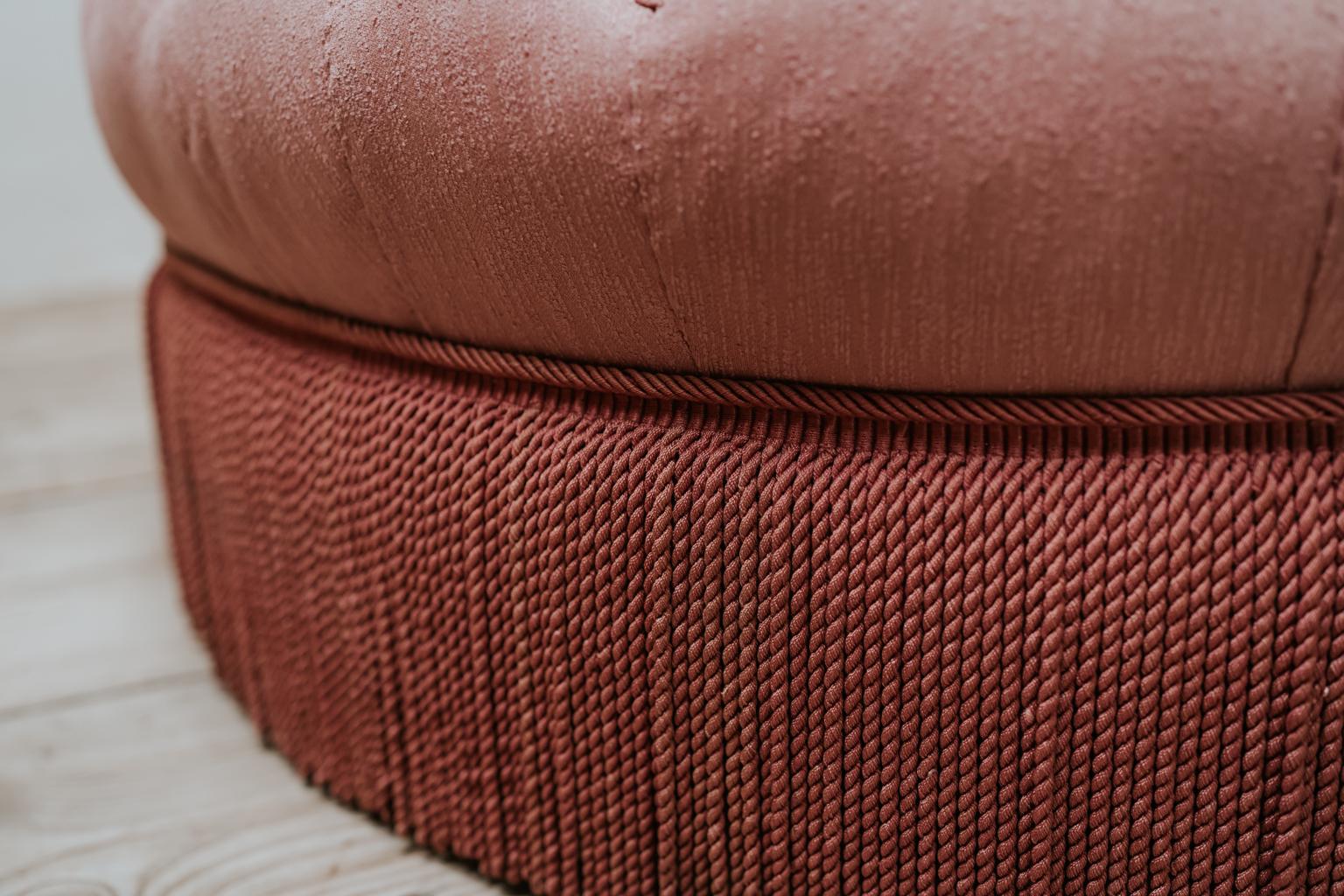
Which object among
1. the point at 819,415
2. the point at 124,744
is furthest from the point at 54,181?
the point at 819,415

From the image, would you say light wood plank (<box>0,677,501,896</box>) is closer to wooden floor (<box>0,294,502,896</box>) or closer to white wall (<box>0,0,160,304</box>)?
wooden floor (<box>0,294,502,896</box>)

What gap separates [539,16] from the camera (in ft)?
1.29

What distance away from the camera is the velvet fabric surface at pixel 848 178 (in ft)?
1.08

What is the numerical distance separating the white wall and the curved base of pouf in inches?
49.5

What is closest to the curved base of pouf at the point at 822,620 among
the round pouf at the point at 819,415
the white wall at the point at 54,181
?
the round pouf at the point at 819,415

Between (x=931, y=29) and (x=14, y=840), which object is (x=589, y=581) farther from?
(x=14, y=840)

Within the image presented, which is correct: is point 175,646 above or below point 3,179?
above

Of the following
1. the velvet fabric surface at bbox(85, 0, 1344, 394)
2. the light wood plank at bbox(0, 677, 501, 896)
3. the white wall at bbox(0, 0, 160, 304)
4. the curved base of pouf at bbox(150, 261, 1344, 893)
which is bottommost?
the white wall at bbox(0, 0, 160, 304)

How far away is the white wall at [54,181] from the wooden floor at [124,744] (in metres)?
0.63

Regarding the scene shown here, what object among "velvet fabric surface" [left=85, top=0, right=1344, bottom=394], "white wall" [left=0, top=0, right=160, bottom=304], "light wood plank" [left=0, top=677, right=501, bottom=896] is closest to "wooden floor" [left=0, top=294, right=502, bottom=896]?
"light wood plank" [left=0, top=677, right=501, bottom=896]

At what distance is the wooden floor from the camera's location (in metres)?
0.57

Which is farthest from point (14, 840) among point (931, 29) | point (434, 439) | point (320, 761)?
point (931, 29)

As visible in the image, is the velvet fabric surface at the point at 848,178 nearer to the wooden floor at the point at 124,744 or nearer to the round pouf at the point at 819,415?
the round pouf at the point at 819,415

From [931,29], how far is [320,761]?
0.46 metres
